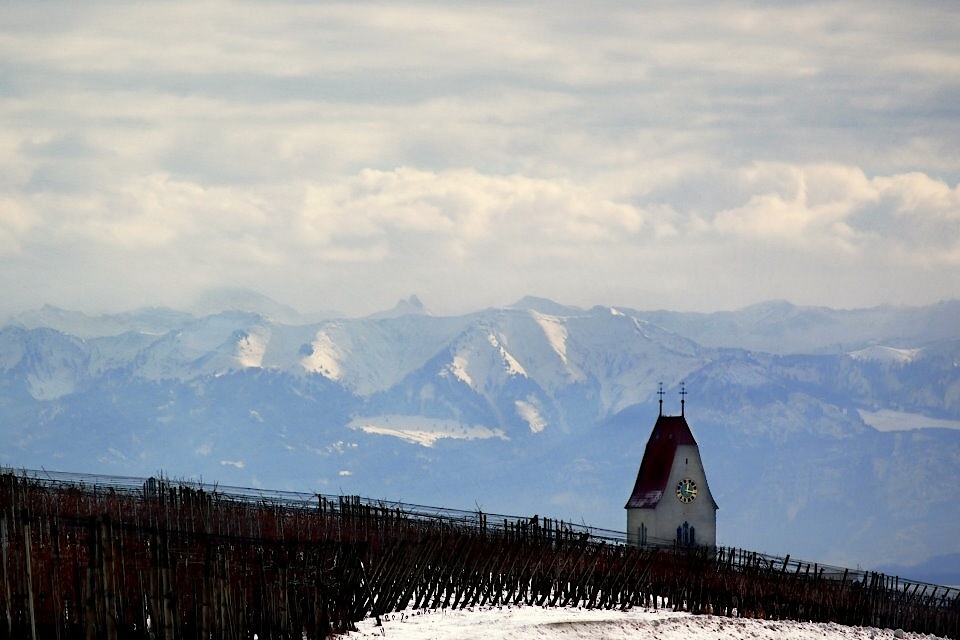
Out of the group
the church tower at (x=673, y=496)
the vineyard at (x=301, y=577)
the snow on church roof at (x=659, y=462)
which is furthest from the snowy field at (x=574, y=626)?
the snow on church roof at (x=659, y=462)

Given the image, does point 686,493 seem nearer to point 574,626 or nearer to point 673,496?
point 673,496

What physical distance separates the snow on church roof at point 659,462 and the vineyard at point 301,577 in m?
62.0

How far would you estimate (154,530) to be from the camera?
118 feet

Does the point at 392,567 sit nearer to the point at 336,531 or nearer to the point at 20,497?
the point at 20,497

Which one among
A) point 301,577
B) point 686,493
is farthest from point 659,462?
point 301,577

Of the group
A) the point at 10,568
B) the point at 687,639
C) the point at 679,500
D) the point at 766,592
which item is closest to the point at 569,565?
the point at 687,639

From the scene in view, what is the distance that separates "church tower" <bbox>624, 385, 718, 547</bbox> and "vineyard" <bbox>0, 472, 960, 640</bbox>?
60.2 metres

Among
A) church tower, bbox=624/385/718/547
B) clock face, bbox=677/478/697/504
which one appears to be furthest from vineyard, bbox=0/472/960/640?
clock face, bbox=677/478/697/504

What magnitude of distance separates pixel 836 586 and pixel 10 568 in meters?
36.1

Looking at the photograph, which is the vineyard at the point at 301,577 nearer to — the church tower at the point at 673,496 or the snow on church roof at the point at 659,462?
the church tower at the point at 673,496

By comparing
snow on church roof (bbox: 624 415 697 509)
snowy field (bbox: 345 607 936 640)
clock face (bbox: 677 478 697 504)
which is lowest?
snowy field (bbox: 345 607 936 640)

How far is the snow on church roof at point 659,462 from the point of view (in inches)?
5221

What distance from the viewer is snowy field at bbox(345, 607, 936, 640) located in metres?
45.0

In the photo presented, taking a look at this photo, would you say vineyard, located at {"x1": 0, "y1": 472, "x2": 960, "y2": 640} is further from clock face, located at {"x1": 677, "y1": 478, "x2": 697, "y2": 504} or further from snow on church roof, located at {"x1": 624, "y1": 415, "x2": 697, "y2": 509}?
snow on church roof, located at {"x1": 624, "y1": 415, "x2": 697, "y2": 509}
